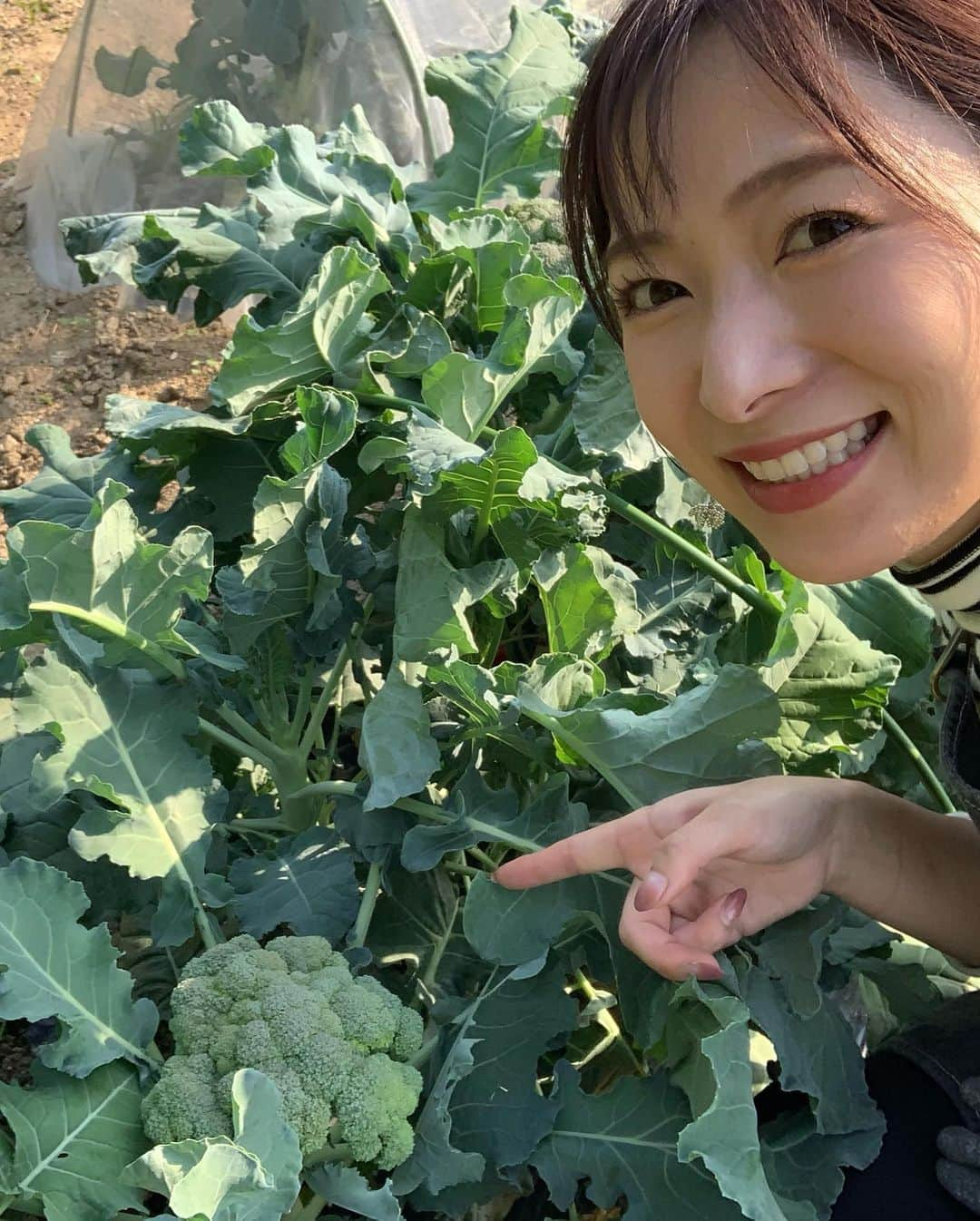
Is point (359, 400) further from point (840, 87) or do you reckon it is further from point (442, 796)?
point (840, 87)

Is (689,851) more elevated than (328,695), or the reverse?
(689,851)

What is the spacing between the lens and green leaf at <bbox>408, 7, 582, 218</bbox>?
1.93 metres

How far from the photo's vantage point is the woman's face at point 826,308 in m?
0.78

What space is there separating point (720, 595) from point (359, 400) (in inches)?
22.1

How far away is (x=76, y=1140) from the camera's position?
1.04 m

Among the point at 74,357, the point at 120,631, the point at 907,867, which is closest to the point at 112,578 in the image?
the point at 120,631

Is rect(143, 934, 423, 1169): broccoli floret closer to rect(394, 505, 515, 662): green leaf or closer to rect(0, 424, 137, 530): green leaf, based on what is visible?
rect(394, 505, 515, 662): green leaf

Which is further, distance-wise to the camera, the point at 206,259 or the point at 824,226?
the point at 206,259

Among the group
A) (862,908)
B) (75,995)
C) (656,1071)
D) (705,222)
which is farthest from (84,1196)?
(705,222)

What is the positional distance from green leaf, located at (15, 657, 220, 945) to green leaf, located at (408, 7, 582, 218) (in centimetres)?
102

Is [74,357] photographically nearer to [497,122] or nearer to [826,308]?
[497,122]

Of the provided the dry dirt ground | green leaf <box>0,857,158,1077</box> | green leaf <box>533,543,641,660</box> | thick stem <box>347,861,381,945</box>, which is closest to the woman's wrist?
green leaf <box>533,543,641,660</box>

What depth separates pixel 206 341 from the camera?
105 inches

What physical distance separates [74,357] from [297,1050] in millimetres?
2001
